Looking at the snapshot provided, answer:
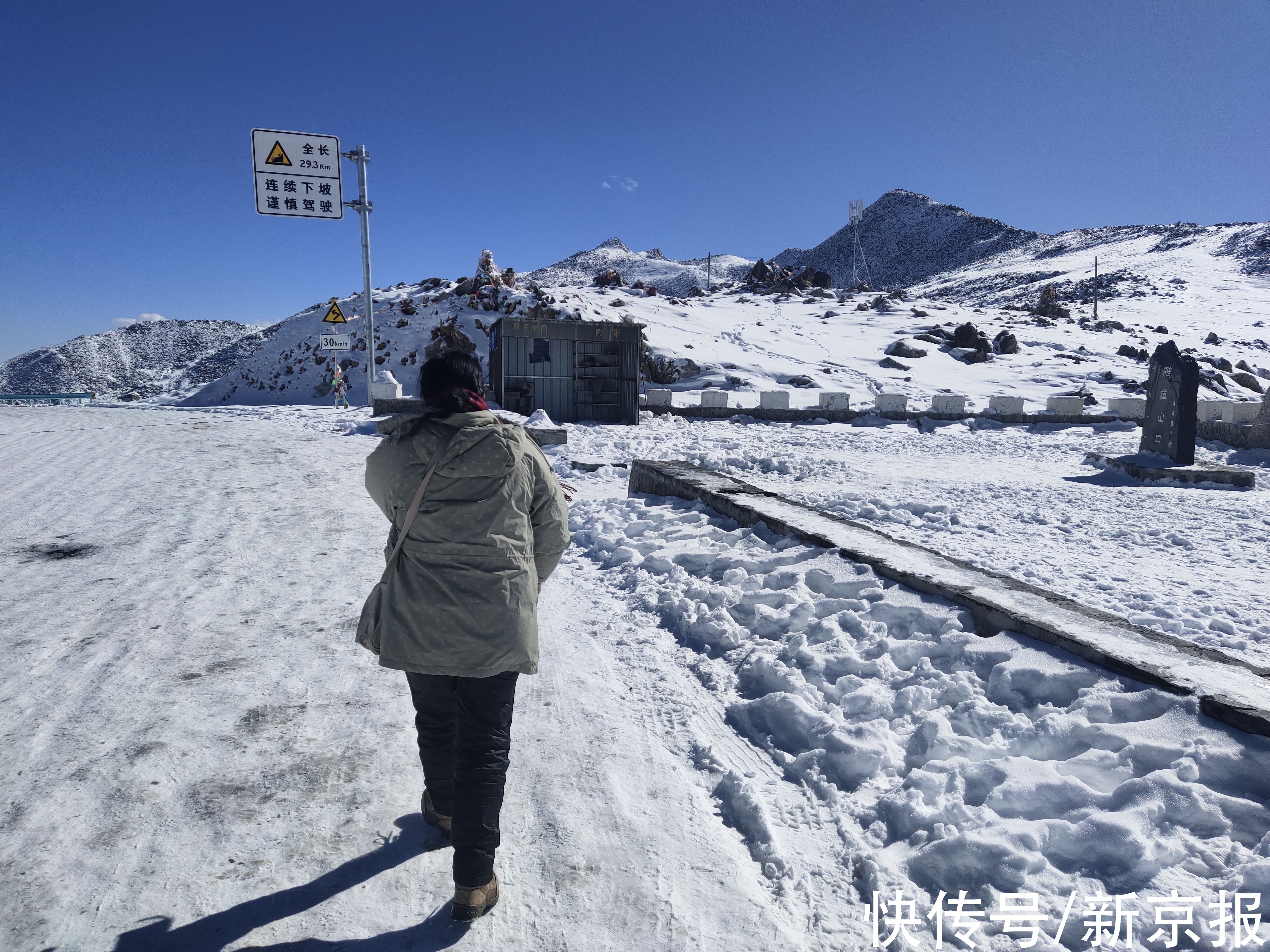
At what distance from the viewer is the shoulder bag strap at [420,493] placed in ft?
6.82

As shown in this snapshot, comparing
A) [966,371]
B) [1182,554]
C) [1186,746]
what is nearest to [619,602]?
[1186,746]

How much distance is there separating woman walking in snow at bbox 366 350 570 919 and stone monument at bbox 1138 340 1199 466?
41.6 feet

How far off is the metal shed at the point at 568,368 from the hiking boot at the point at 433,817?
14.8 metres

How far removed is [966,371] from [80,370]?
248 ft

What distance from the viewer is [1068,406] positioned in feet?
65.2

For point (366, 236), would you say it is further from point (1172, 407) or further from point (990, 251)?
point (990, 251)

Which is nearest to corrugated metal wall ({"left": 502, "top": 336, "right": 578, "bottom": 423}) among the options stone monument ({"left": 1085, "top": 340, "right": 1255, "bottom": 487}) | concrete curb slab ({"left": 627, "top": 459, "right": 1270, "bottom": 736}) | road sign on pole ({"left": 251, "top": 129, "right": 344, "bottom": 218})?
road sign on pole ({"left": 251, "top": 129, "right": 344, "bottom": 218})

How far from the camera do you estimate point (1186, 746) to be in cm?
251

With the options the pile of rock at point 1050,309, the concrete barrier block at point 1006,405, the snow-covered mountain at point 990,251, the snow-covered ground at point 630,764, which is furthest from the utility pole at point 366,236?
the snow-covered mountain at point 990,251

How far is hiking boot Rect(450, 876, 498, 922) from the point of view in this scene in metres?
2.13

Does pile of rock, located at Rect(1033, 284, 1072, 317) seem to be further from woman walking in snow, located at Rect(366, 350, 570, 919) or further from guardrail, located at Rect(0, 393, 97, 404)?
guardrail, located at Rect(0, 393, 97, 404)

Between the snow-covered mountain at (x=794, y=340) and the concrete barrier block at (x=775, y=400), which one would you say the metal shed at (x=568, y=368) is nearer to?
the snow-covered mountain at (x=794, y=340)

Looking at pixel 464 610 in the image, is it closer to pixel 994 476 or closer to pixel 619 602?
pixel 619 602

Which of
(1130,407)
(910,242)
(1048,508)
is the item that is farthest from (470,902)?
(910,242)
